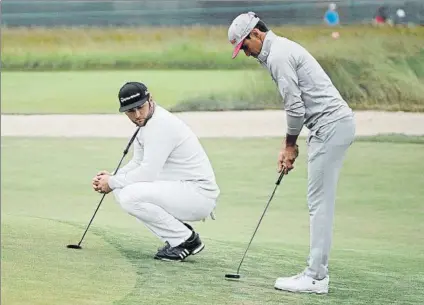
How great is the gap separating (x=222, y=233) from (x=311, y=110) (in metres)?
0.89

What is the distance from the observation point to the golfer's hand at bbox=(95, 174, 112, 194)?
4887 mm

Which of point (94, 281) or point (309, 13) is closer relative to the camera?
point (94, 281)

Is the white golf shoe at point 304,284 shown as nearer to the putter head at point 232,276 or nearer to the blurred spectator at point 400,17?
the putter head at point 232,276

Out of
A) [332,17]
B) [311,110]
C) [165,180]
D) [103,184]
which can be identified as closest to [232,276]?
[165,180]

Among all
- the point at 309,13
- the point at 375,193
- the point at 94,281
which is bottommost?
the point at 94,281

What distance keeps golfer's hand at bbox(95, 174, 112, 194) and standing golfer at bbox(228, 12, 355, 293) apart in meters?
0.91

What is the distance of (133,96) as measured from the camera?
4.82 metres

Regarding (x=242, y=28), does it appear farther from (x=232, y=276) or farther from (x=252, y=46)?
(x=232, y=276)

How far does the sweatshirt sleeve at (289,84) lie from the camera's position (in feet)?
13.8

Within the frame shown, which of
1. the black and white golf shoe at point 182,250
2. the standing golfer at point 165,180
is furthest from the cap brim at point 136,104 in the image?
the black and white golf shoe at point 182,250

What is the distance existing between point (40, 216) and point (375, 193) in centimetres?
165

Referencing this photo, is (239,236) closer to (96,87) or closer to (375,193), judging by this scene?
(375,193)

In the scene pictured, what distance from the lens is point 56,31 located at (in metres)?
5.22

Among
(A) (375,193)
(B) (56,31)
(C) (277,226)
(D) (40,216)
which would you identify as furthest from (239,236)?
(B) (56,31)
